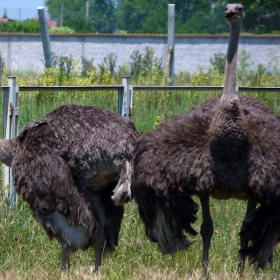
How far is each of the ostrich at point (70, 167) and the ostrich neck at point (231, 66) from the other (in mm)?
742

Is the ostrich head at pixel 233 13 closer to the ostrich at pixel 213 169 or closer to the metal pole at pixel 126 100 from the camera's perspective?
the ostrich at pixel 213 169

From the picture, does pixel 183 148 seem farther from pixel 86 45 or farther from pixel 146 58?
pixel 86 45

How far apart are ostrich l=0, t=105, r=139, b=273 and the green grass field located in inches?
10.6

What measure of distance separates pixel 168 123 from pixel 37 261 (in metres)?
1.33

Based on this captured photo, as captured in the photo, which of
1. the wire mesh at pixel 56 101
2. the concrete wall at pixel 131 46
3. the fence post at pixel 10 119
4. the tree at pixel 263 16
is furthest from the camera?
the concrete wall at pixel 131 46

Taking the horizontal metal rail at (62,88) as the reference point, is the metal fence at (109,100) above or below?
below

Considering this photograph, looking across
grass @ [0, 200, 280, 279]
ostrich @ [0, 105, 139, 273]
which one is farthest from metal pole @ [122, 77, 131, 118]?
ostrich @ [0, 105, 139, 273]

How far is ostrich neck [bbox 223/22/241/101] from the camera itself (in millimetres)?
4488

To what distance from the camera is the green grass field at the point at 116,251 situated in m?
4.55

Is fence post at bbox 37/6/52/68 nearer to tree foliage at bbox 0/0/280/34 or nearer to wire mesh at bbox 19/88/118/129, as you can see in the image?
wire mesh at bbox 19/88/118/129

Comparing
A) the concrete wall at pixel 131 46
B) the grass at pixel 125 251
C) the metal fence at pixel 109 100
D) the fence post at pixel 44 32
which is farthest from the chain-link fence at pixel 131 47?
the grass at pixel 125 251

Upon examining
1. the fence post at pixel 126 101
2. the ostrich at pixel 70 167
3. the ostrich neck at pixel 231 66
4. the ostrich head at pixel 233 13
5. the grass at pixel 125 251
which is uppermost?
the ostrich head at pixel 233 13

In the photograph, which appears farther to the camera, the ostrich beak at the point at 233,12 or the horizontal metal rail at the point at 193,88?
the horizontal metal rail at the point at 193,88

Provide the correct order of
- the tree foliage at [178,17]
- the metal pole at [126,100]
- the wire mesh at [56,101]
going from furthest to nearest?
the tree foliage at [178,17]
the wire mesh at [56,101]
the metal pole at [126,100]
